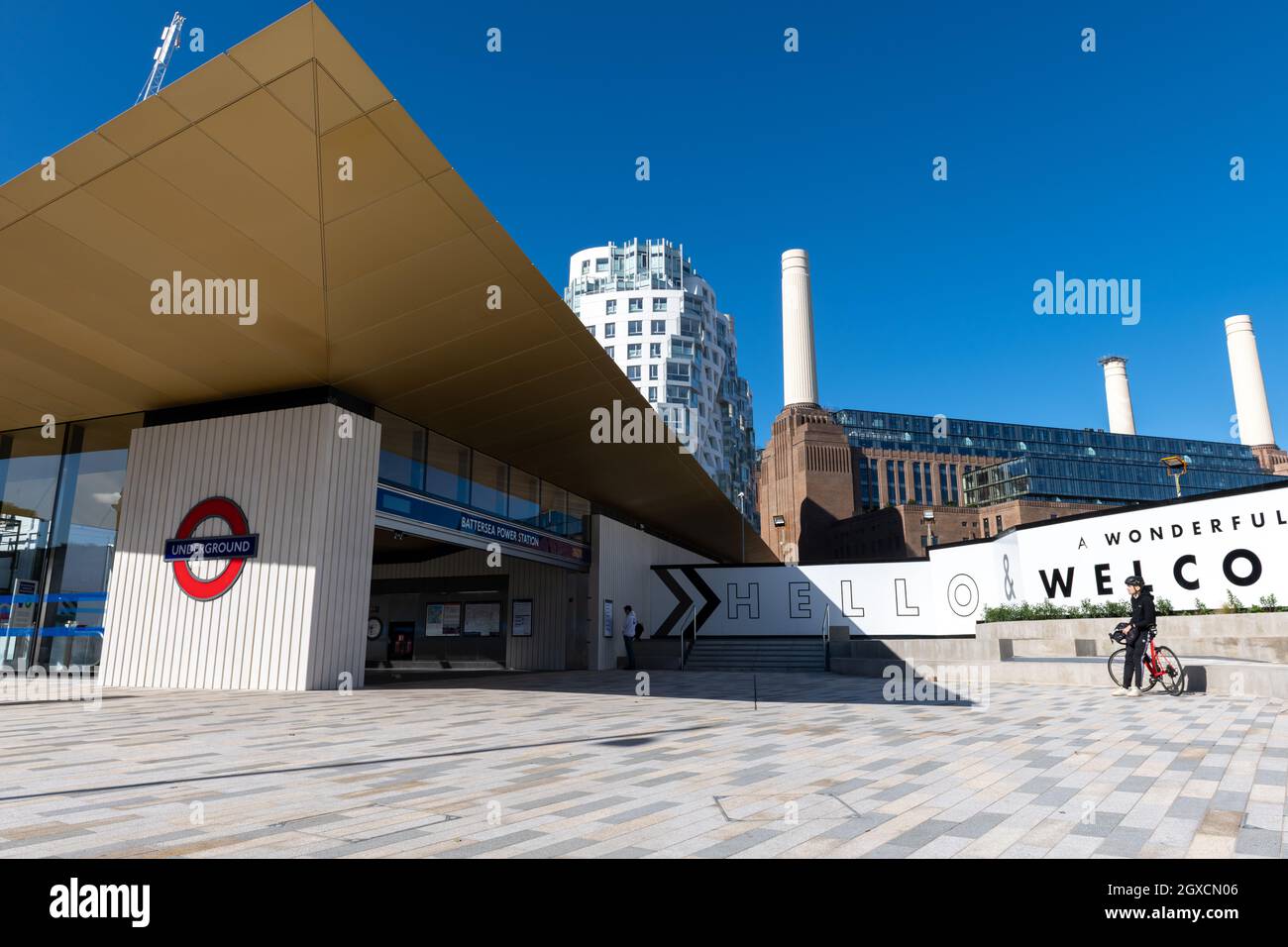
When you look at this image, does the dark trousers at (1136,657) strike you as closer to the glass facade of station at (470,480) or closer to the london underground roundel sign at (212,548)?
the glass facade of station at (470,480)

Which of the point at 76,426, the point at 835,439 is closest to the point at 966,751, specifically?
the point at 76,426

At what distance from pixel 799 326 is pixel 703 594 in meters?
55.6

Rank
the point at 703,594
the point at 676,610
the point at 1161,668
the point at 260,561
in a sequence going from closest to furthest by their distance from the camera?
the point at 1161,668 < the point at 260,561 < the point at 676,610 < the point at 703,594

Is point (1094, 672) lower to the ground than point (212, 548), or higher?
lower

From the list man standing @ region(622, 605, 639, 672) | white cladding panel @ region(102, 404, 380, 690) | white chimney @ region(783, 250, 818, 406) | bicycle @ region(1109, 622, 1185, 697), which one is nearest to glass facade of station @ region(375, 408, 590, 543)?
white cladding panel @ region(102, 404, 380, 690)

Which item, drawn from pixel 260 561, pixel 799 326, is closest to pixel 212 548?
pixel 260 561

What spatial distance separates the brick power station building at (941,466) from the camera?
262 feet

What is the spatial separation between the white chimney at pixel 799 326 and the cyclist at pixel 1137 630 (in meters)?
68.5

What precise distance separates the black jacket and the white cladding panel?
13.0 meters

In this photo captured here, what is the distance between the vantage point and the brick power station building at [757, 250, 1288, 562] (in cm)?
7981

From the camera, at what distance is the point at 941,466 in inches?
4542

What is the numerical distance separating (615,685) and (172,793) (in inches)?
460

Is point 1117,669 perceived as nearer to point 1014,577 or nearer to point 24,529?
point 1014,577

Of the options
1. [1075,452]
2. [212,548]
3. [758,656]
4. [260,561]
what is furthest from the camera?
[1075,452]
